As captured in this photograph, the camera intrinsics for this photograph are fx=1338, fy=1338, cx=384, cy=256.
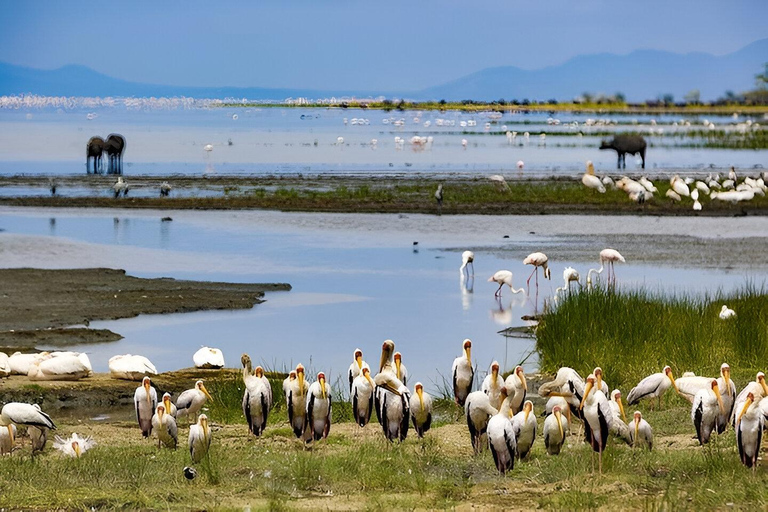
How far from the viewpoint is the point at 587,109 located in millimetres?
176500

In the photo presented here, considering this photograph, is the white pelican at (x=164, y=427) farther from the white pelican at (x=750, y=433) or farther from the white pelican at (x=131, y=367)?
the white pelican at (x=750, y=433)

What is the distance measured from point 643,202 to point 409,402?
91.5 feet

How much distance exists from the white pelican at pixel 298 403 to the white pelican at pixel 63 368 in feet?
12.5

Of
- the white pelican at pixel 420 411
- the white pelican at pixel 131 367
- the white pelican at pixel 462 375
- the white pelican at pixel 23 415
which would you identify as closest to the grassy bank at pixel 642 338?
the white pelican at pixel 462 375

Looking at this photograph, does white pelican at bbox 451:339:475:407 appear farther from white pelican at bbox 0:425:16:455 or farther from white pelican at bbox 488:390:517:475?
white pelican at bbox 0:425:16:455

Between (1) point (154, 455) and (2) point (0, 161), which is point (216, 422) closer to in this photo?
(1) point (154, 455)

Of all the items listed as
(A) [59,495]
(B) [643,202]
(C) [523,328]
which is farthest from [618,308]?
(B) [643,202]

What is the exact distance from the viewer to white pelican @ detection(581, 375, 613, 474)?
1006 centimetres

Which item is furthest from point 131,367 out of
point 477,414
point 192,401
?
point 477,414

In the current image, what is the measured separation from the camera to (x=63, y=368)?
14.2m

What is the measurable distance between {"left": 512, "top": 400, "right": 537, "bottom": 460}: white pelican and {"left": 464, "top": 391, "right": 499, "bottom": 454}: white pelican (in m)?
0.41

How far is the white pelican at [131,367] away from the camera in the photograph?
1443 centimetres

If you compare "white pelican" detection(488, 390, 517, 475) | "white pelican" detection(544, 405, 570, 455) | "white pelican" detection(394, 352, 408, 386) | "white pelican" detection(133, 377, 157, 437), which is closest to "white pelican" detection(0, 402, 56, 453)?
"white pelican" detection(133, 377, 157, 437)

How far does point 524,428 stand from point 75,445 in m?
3.52
